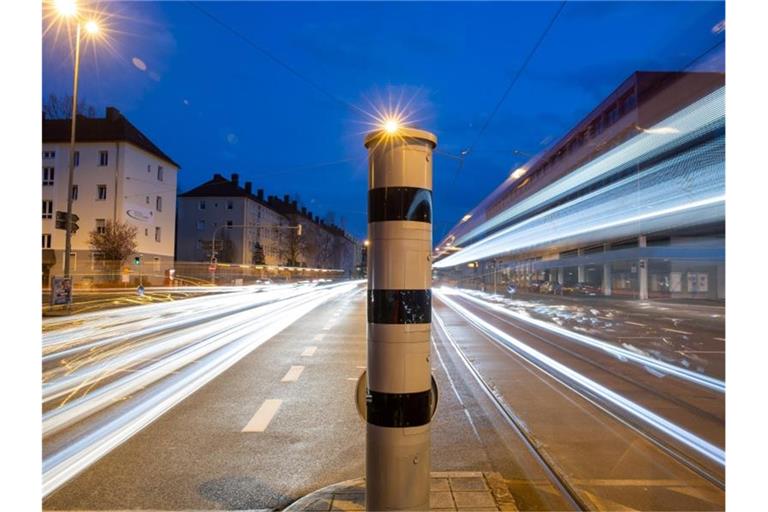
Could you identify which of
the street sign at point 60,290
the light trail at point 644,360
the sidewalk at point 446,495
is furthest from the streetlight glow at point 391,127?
the street sign at point 60,290

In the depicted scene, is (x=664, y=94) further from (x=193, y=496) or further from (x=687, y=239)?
(x=193, y=496)

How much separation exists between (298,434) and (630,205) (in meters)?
20.5

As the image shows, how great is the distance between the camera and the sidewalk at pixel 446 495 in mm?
3123

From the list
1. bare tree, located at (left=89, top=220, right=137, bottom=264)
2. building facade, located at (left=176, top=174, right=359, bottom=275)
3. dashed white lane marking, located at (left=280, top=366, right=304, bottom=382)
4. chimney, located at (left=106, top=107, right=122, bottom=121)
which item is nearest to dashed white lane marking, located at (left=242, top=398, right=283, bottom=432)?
dashed white lane marking, located at (left=280, top=366, right=304, bottom=382)

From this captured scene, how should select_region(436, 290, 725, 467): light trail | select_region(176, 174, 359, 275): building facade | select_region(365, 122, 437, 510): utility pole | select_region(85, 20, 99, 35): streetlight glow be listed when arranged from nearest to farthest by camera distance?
select_region(365, 122, 437, 510): utility pole < select_region(436, 290, 725, 467): light trail < select_region(85, 20, 99, 35): streetlight glow < select_region(176, 174, 359, 275): building facade

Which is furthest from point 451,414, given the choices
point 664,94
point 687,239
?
point 664,94

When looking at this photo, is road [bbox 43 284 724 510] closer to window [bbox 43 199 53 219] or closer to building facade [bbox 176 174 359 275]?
window [bbox 43 199 53 219]

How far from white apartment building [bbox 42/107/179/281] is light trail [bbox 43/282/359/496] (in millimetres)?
35150

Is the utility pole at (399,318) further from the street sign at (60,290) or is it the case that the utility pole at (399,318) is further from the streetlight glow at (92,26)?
the street sign at (60,290)

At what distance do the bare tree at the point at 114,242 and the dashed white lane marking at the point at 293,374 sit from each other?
3469 cm

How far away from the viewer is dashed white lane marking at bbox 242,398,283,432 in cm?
502

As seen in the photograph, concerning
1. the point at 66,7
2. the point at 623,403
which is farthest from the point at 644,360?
the point at 66,7

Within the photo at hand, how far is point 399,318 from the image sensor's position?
2352mm
